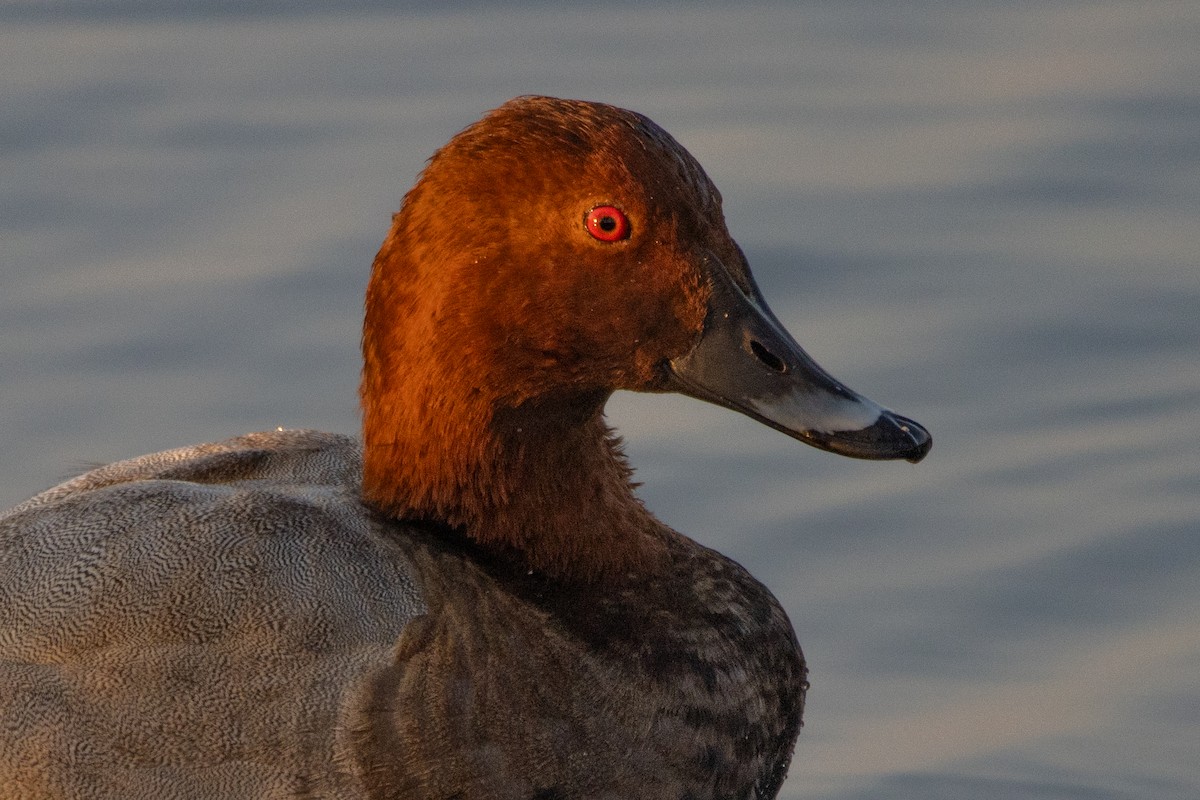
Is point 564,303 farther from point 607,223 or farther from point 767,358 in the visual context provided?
point 767,358

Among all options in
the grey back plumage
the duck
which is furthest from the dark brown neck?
the grey back plumage

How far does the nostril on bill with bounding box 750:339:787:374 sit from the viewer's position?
5.07 metres

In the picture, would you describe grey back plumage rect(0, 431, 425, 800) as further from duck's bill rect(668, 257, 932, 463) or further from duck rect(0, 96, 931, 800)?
duck's bill rect(668, 257, 932, 463)

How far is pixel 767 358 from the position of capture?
5.09 m

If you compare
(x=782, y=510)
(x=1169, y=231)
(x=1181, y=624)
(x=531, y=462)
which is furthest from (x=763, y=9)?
(x=531, y=462)

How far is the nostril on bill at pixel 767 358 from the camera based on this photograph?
507 centimetres

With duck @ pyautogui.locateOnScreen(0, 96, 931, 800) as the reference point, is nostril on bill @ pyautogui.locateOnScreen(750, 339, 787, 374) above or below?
above

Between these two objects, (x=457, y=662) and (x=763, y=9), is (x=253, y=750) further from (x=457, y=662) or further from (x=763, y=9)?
(x=763, y=9)

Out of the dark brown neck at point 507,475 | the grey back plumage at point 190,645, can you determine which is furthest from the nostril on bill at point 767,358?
the grey back plumage at point 190,645

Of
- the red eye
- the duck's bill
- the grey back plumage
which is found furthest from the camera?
the duck's bill

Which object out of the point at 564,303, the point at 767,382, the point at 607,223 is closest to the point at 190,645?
the point at 564,303

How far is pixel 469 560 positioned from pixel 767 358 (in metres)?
0.84

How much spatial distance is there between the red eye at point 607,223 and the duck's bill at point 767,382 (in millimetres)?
231

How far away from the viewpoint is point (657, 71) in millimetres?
8648
